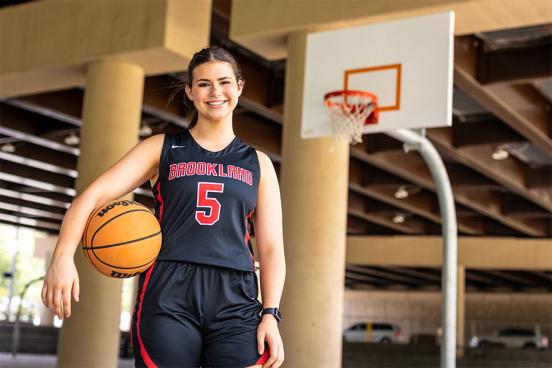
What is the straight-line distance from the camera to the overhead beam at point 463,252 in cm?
2053

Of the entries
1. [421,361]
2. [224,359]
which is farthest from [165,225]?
[421,361]

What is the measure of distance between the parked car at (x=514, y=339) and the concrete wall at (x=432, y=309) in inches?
69.1

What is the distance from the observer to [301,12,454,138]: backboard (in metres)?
6.29

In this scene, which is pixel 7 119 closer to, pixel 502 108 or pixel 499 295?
pixel 502 108

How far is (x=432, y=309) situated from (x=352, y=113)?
29106 millimetres

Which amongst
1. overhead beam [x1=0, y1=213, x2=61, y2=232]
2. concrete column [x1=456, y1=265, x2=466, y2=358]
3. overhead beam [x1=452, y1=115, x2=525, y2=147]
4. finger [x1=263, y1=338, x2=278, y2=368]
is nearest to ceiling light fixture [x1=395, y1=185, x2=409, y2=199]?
overhead beam [x1=452, y1=115, x2=525, y2=147]

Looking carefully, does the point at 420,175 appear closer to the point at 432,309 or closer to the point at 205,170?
the point at 205,170

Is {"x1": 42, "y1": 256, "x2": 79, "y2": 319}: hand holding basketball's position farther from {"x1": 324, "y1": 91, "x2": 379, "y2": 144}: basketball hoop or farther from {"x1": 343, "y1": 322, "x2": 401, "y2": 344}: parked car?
{"x1": 343, "y1": 322, "x2": 401, "y2": 344}: parked car

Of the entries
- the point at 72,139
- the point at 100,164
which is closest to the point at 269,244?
the point at 100,164

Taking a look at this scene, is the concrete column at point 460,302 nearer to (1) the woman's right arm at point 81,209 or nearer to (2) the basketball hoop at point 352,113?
(2) the basketball hoop at point 352,113

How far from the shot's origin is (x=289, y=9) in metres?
7.44

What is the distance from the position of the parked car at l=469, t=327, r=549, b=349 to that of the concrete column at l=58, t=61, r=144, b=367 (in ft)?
70.7

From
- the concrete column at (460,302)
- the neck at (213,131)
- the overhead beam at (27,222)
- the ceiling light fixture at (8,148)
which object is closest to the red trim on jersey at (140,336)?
the neck at (213,131)

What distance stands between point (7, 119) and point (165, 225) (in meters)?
→ 11.3
